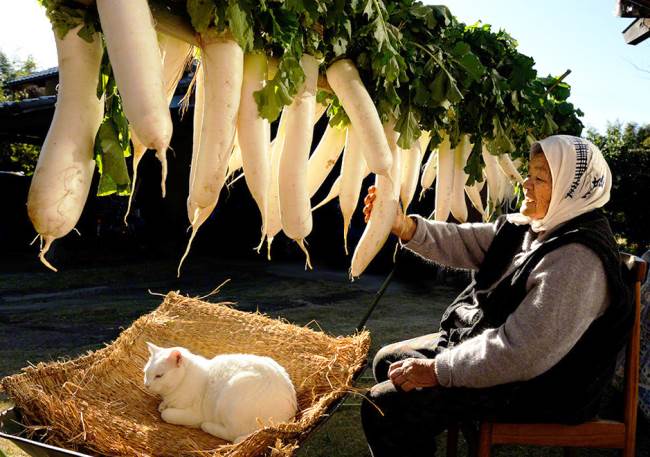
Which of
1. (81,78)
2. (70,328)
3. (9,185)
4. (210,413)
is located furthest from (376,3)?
(9,185)

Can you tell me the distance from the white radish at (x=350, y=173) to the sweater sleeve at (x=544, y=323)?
52 centimetres

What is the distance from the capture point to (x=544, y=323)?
1.56 meters

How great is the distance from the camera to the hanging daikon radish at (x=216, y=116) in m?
1.02

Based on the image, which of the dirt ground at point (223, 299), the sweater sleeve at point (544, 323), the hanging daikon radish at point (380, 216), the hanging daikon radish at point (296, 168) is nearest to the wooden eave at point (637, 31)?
the dirt ground at point (223, 299)

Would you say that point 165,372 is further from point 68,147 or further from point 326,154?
point 68,147

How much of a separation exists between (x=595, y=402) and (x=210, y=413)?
4.13 feet

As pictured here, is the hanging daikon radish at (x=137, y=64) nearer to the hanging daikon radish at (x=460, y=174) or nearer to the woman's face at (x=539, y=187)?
the hanging daikon radish at (x=460, y=174)

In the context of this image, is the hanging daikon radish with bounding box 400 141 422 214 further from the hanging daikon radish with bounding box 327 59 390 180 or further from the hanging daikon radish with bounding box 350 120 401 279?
the hanging daikon radish with bounding box 327 59 390 180

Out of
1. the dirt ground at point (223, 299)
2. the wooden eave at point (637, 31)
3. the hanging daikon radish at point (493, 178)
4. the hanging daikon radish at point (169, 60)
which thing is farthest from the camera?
the wooden eave at point (637, 31)

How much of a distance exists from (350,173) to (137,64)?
2.79 feet

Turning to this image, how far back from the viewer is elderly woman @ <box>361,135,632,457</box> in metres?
1.58

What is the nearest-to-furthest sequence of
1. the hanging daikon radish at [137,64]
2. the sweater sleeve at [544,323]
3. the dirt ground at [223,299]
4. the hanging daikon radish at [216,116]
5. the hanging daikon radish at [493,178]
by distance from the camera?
the hanging daikon radish at [137,64] → the hanging daikon radish at [216,116] → the sweater sleeve at [544,323] → the hanging daikon radish at [493,178] → the dirt ground at [223,299]

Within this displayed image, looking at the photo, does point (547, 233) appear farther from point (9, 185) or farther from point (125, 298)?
point (9, 185)

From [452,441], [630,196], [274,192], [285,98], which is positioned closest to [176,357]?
[274,192]
